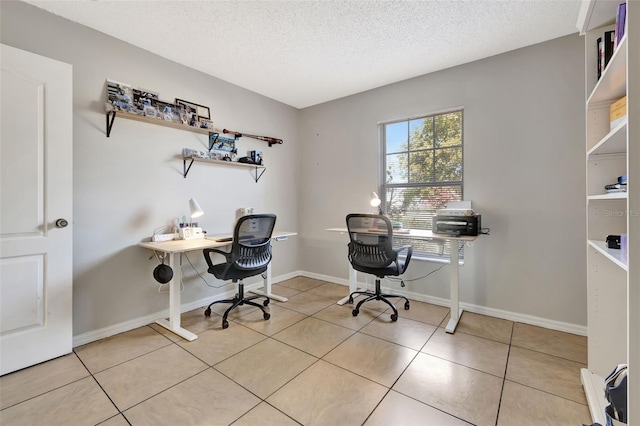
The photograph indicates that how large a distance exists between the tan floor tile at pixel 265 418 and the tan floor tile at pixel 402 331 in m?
1.16

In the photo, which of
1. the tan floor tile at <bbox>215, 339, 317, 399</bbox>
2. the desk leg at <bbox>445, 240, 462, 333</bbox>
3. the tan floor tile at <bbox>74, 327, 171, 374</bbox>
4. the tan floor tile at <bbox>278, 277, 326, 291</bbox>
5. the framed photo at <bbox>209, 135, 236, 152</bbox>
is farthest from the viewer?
the tan floor tile at <bbox>278, 277, 326, 291</bbox>

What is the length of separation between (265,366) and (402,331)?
128 cm

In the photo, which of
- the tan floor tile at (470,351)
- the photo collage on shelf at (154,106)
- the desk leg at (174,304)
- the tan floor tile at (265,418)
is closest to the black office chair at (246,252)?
the desk leg at (174,304)

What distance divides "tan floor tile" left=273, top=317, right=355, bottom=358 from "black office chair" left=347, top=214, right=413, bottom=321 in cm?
37

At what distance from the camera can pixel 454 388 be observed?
1721mm

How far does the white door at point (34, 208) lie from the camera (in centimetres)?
186

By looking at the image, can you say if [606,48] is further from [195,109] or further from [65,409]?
[65,409]

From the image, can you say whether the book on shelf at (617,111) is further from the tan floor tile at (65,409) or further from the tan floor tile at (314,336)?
the tan floor tile at (65,409)

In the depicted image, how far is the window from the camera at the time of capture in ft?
10.0

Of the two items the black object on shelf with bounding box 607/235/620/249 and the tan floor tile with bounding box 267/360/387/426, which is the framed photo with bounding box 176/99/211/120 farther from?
the black object on shelf with bounding box 607/235/620/249

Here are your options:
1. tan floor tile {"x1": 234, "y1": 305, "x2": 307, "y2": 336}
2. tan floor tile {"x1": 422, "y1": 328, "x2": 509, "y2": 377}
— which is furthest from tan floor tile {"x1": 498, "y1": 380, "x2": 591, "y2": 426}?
tan floor tile {"x1": 234, "y1": 305, "x2": 307, "y2": 336}

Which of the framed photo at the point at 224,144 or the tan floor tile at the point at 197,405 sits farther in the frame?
the framed photo at the point at 224,144

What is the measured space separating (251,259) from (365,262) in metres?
1.18

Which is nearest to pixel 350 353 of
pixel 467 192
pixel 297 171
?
pixel 467 192
